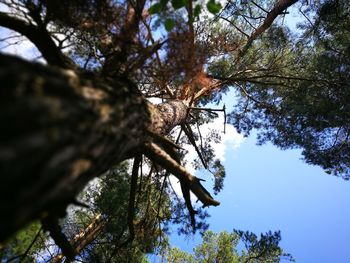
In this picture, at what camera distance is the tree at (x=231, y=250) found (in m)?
7.33

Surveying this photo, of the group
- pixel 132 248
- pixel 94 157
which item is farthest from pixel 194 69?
pixel 132 248

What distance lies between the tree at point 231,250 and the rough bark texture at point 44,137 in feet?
21.6

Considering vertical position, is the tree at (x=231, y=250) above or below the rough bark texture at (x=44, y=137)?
above

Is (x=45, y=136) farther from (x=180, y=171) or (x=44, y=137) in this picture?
(x=180, y=171)

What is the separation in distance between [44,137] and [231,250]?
546 inches

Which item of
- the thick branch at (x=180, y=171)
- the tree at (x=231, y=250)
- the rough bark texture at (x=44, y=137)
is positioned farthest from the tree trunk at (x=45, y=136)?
the tree at (x=231, y=250)

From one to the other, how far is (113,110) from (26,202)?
0.76 m

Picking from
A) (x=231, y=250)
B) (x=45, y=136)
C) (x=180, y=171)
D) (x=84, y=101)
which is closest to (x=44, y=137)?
(x=45, y=136)

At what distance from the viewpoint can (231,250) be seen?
13.6 meters

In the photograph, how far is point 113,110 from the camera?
1.77 meters

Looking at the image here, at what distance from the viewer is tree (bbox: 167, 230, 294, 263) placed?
7.33 metres

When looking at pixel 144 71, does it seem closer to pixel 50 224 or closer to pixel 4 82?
pixel 50 224

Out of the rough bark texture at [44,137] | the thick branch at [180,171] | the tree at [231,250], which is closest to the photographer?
the rough bark texture at [44,137]

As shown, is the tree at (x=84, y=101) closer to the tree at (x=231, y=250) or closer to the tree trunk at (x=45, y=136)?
the tree trunk at (x=45, y=136)
